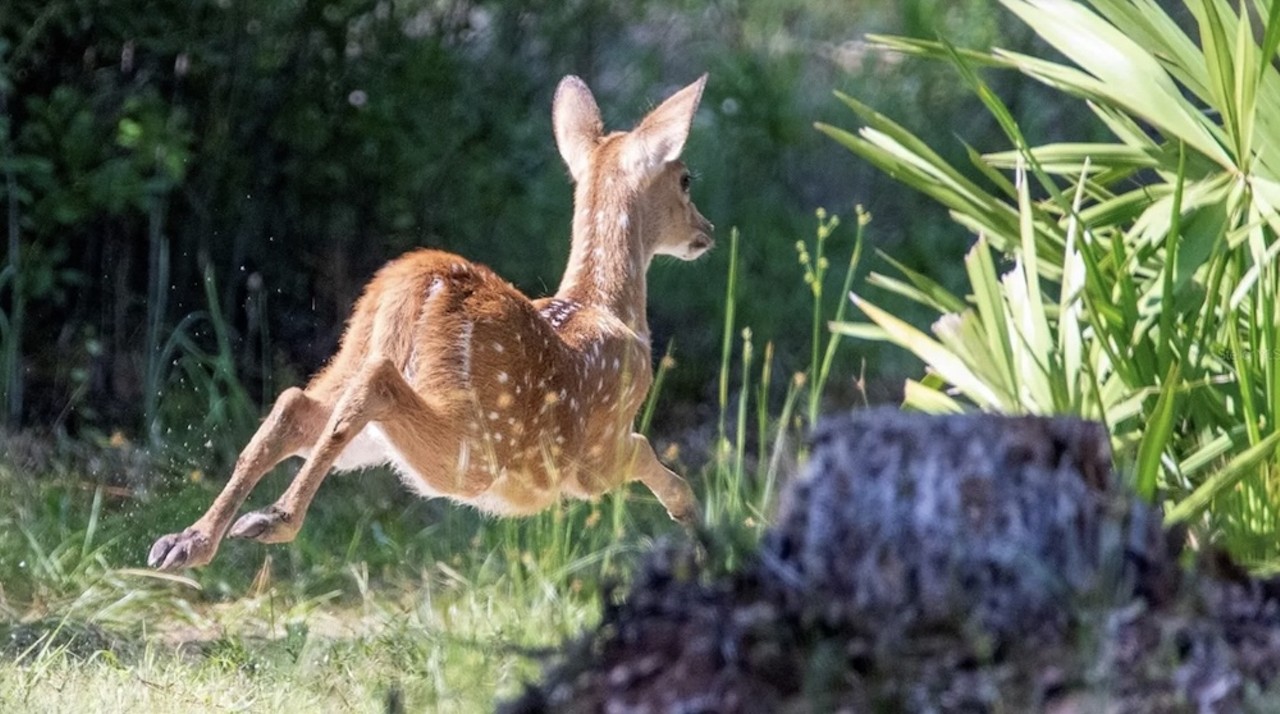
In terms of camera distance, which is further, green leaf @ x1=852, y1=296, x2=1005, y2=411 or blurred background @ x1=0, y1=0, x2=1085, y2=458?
blurred background @ x1=0, y1=0, x2=1085, y2=458

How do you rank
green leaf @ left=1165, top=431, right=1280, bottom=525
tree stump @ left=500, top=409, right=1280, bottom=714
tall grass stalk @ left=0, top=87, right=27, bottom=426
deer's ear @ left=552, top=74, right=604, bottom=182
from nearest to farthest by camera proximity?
tree stump @ left=500, top=409, right=1280, bottom=714
green leaf @ left=1165, top=431, right=1280, bottom=525
deer's ear @ left=552, top=74, right=604, bottom=182
tall grass stalk @ left=0, top=87, right=27, bottom=426

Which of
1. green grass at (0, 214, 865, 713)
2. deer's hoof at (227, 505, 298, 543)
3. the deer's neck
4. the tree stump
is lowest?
green grass at (0, 214, 865, 713)

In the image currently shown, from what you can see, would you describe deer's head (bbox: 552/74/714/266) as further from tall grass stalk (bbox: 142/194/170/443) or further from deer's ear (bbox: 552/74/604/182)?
tall grass stalk (bbox: 142/194/170/443)

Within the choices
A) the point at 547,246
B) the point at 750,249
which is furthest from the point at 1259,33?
the point at 547,246

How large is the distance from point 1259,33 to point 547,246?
373 cm

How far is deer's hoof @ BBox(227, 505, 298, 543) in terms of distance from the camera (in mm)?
5098

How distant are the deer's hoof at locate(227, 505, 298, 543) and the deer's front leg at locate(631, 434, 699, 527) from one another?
4.46 ft

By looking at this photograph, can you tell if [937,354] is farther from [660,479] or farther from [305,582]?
[305,582]

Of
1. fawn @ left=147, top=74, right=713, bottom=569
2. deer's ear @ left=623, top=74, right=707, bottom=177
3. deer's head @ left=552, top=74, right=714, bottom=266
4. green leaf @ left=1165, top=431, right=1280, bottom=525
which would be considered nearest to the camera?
green leaf @ left=1165, top=431, right=1280, bottom=525

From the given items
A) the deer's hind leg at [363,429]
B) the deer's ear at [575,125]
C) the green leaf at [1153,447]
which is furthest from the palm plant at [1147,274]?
the deer's ear at [575,125]

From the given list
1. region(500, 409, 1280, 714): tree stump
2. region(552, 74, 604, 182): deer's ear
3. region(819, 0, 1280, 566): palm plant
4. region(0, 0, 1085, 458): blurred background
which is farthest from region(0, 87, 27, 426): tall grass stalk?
region(500, 409, 1280, 714): tree stump

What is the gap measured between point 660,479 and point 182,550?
1716 millimetres

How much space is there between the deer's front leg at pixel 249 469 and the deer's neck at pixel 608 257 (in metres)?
1.20

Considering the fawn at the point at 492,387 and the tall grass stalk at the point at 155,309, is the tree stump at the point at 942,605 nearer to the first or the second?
the fawn at the point at 492,387
